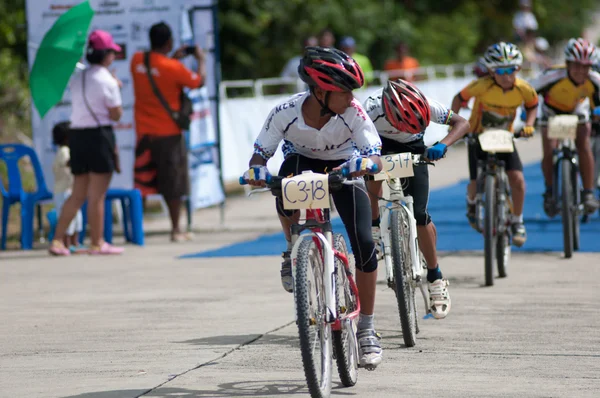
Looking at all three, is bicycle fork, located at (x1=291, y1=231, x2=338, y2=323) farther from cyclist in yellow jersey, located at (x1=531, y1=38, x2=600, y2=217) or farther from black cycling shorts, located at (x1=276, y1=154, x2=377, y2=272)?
cyclist in yellow jersey, located at (x1=531, y1=38, x2=600, y2=217)

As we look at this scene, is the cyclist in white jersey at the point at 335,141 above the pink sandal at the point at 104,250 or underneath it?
above

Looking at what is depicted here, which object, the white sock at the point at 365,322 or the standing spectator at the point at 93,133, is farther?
the standing spectator at the point at 93,133

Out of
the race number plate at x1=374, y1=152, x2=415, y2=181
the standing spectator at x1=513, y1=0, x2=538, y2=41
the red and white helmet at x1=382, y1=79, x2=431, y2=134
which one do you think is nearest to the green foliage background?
the standing spectator at x1=513, y1=0, x2=538, y2=41

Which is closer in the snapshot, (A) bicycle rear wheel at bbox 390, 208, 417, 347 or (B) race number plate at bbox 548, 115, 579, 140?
(A) bicycle rear wheel at bbox 390, 208, 417, 347

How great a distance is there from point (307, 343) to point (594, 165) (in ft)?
26.6

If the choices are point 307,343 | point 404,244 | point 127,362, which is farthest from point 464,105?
point 307,343

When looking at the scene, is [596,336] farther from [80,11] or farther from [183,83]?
[80,11]

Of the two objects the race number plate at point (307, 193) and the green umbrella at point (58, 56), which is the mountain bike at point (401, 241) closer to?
the race number plate at point (307, 193)

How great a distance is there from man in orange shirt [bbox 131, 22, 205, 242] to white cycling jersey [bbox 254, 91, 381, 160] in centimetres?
738

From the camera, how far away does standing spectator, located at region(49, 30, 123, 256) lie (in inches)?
523

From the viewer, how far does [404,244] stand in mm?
8398

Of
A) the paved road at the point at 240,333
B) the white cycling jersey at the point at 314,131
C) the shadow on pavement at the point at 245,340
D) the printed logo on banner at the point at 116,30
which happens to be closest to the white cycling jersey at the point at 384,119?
the paved road at the point at 240,333

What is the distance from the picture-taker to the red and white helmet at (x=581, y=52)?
12.4 m

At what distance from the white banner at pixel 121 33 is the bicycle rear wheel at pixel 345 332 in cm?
851
